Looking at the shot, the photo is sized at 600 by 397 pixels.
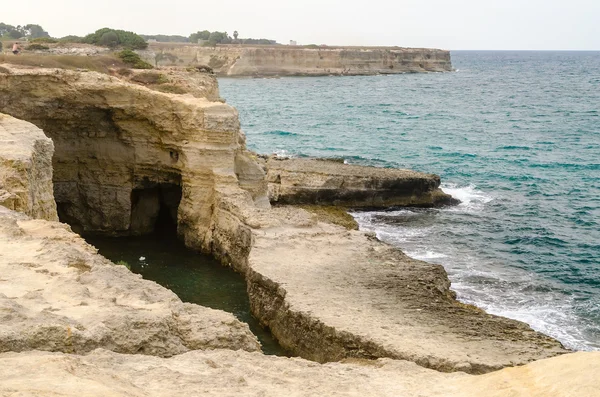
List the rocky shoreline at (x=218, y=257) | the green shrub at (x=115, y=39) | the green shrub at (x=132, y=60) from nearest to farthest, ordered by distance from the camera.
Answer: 1. the rocky shoreline at (x=218, y=257)
2. the green shrub at (x=132, y=60)
3. the green shrub at (x=115, y=39)

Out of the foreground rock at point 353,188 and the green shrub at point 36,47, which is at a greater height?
the green shrub at point 36,47

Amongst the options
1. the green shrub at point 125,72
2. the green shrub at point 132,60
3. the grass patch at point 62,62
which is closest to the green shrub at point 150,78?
the green shrub at point 125,72

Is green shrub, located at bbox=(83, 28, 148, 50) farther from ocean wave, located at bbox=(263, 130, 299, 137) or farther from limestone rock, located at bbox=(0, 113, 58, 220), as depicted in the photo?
limestone rock, located at bbox=(0, 113, 58, 220)

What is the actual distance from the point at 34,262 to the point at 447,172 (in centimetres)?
3288

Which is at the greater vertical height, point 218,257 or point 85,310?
point 85,310

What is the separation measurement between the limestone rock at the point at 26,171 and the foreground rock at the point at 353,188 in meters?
13.8

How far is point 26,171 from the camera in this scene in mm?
15695

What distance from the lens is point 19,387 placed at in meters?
6.90

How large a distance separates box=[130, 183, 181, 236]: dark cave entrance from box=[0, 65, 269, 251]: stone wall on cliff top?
4 centimetres

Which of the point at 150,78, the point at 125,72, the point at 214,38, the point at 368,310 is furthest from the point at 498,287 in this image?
the point at 214,38

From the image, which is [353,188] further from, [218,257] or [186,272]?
[186,272]

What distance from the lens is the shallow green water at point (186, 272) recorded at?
1959 cm

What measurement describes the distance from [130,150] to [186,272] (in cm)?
600

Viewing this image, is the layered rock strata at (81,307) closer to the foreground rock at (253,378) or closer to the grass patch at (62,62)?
the foreground rock at (253,378)
